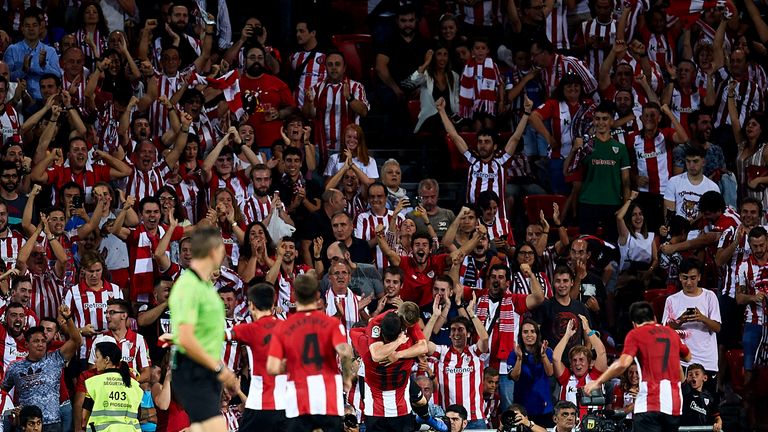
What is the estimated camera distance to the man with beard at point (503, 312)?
54.9 feet

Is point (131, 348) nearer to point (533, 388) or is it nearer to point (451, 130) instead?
point (533, 388)

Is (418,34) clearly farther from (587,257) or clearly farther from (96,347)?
(96,347)

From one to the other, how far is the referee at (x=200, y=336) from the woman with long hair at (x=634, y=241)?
30.4 feet

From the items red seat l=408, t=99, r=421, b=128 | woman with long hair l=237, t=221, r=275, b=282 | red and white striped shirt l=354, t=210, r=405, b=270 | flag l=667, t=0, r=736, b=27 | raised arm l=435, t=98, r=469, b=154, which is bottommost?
woman with long hair l=237, t=221, r=275, b=282

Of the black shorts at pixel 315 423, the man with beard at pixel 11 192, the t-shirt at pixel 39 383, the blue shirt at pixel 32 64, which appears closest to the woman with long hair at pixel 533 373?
the black shorts at pixel 315 423

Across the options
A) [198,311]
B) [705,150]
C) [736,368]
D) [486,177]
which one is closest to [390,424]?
[198,311]

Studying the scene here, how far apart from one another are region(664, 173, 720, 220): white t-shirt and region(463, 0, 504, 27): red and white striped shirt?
430 cm

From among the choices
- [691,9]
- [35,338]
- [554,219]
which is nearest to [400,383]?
[35,338]

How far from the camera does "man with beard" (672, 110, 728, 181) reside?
2002cm

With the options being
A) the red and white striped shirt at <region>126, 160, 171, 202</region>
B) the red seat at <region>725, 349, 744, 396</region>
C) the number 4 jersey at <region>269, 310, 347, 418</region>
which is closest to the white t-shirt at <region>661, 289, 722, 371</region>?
the red seat at <region>725, 349, 744, 396</region>

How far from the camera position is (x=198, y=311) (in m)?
10.4

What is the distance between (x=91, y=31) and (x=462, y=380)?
733cm

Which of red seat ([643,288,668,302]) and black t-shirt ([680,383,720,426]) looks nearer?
black t-shirt ([680,383,720,426])

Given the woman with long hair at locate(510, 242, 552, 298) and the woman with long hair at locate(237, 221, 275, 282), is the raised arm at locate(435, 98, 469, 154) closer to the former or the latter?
the woman with long hair at locate(510, 242, 552, 298)
